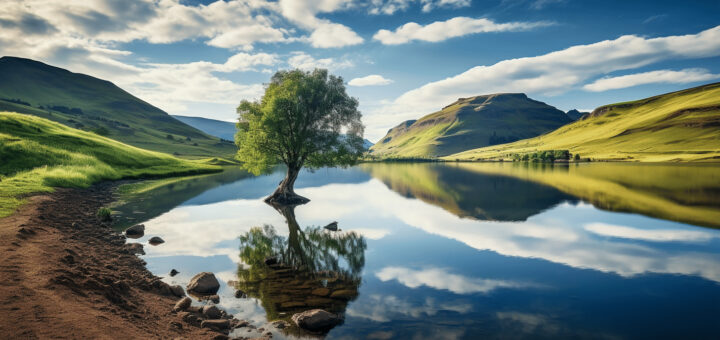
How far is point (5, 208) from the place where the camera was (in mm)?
26469

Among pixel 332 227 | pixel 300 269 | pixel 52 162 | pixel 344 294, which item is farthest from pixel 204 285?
pixel 52 162

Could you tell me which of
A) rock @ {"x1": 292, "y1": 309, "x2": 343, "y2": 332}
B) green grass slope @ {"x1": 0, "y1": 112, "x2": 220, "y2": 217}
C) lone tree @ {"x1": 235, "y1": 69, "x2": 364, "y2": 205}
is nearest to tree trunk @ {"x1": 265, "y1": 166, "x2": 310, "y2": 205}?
lone tree @ {"x1": 235, "y1": 69, "x2": 364, "y2": 205}

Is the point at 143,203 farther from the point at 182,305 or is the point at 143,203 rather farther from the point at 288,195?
the point at 182,305

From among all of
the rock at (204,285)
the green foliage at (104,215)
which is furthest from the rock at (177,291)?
the green foliage at (104,215)

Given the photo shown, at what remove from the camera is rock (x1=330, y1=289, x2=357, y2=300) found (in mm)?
17688

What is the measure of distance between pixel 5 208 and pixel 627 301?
42890 mm

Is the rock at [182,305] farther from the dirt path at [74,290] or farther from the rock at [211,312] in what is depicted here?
the rock at [211,312]

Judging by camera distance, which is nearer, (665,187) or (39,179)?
(39,179)

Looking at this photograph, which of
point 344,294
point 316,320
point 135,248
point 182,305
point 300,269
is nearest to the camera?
point 316,320

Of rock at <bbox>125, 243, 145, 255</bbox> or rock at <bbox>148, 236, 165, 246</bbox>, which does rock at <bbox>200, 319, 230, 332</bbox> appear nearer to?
rock at <bbox>125, 243, 145, 255</bbox>

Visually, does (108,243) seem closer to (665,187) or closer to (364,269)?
(364,269)

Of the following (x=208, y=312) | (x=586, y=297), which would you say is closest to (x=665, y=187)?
(x=586, y=297)

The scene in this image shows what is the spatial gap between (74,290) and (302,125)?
40.8 metres

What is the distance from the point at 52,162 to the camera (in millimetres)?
61406
